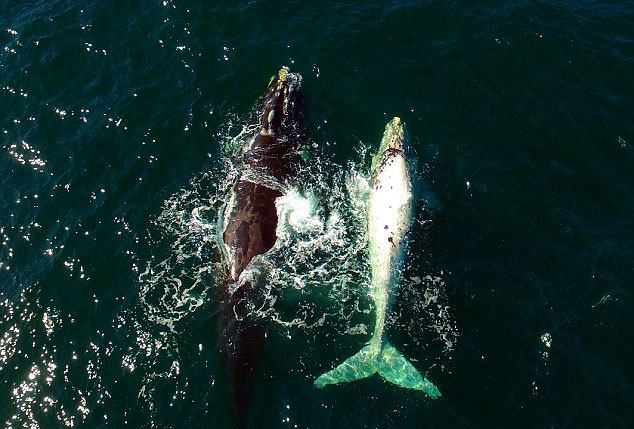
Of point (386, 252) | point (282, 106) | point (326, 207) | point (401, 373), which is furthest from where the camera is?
point (282, 106)

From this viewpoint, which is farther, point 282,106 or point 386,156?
point 282,106

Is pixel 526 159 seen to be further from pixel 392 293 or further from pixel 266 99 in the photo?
pixel 266 99

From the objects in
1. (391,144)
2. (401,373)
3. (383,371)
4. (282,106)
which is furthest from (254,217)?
(401,373)

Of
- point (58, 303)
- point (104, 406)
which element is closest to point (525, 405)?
point (104, 406)

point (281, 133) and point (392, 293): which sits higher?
point (281, 133)

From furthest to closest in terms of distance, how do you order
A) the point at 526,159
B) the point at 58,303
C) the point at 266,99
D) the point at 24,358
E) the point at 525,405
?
the point at 266,99 → the point at 526,159 → the point at 58,303 → the point at 24,358 → the point at 525,405

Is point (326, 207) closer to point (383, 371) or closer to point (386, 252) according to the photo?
point (386, 252)

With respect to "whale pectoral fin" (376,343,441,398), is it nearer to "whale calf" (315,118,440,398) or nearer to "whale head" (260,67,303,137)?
"whale calf" (315,118,440,398)
